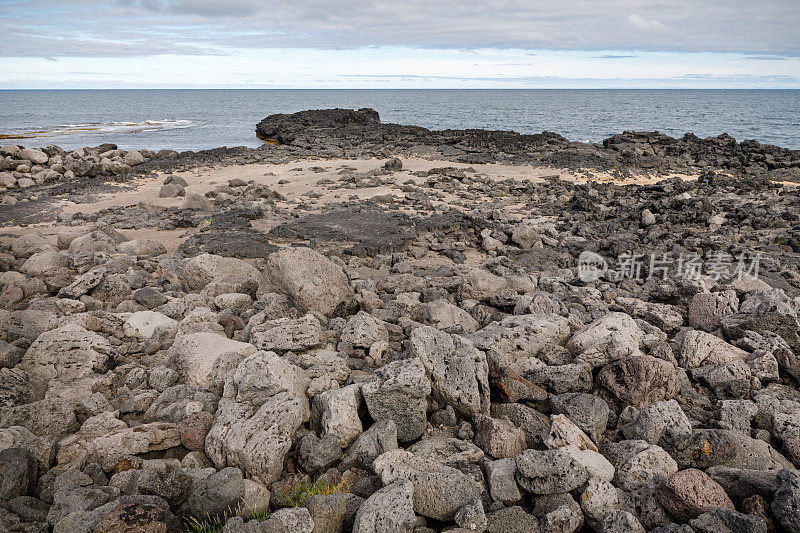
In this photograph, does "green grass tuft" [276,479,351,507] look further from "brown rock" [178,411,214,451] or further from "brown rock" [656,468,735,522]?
"brown rock" [656,468,735,522]

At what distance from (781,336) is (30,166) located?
27517mm

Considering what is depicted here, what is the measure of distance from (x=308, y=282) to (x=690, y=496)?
5243mm

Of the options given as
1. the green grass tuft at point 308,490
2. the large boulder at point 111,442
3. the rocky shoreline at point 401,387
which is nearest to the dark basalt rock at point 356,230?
the rocky shoreline at point 401,387

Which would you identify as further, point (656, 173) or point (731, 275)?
point (656, 173)

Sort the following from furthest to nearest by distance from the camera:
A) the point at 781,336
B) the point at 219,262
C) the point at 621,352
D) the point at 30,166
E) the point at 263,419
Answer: the point at 30,166
the point at 219,262
the point at 781,336
the point at 621,352
the point at 263,419

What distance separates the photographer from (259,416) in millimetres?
4484

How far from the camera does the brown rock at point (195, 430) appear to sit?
4.57 meters

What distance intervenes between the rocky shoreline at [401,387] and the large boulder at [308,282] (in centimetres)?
3

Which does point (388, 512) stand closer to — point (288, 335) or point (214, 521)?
point (214, 521)

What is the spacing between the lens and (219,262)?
9.23 metres

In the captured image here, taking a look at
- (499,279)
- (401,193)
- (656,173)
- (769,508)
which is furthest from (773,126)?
(769,508)

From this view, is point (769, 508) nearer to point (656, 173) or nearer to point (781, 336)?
point (781, 336)

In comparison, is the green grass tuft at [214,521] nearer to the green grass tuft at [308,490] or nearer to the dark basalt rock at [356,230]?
the green grass tuft at [308,490]

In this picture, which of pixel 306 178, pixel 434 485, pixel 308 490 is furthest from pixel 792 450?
pixel 306 178
